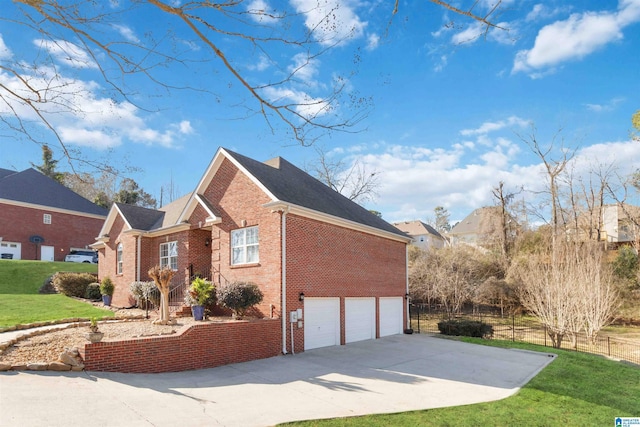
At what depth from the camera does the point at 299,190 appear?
1653 centimetres

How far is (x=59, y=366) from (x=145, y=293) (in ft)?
28.3

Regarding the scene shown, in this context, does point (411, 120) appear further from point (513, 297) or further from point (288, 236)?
point (513, 297)

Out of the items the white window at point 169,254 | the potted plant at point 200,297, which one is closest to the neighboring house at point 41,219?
the white window at point 169,254

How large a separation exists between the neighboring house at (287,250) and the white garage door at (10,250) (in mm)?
17352

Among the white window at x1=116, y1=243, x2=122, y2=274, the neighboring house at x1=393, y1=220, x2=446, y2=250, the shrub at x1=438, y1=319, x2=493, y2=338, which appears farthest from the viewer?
A: the neighboring house at x1=393, y1=220, x2=446, y2=250

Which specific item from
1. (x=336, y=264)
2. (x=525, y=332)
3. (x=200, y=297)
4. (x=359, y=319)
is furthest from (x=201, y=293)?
(x=525, y=332)

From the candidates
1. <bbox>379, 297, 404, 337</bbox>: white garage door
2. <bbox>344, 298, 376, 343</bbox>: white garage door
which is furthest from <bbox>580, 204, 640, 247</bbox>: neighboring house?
<bbox>344, 298, 376, 343</bbox>: white garage door

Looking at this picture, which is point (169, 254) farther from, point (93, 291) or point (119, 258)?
point (93, 291)

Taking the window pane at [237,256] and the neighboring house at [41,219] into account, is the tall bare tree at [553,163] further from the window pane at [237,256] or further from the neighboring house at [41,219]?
the neighboring house at [41,219]

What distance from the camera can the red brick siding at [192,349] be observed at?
9.00 m

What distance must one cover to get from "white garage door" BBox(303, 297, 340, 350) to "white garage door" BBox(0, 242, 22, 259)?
2966cm

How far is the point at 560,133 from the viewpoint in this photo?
3359 centimetres

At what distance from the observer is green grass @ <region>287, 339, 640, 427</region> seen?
7277mm

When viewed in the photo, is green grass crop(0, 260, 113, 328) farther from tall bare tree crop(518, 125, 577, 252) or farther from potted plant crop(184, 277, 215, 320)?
tall bare tree crop(518, 125, 577, 252)
